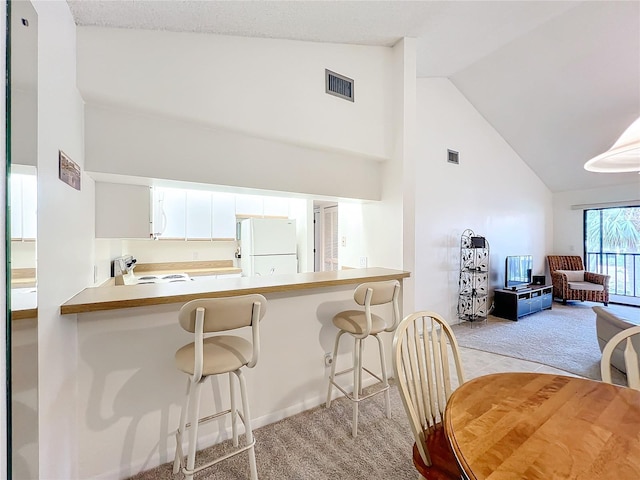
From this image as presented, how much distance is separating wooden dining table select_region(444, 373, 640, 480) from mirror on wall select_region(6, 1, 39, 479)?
138cm

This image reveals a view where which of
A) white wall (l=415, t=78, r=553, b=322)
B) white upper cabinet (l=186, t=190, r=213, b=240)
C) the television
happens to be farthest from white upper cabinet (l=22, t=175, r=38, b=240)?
the television

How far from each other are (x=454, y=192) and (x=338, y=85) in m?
2.95

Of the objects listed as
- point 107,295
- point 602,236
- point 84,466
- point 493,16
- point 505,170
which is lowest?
point 84,466

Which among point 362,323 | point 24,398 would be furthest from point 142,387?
point 362,323

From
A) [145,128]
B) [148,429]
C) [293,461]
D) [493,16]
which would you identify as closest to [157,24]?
[145,128]

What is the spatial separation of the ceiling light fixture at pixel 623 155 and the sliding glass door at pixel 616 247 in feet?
20.5

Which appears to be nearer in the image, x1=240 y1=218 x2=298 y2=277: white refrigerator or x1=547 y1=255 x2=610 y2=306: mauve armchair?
x1=240 y1=218 x2=298 y2=277: white refrigerator

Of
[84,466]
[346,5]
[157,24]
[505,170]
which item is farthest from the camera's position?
[505,170]

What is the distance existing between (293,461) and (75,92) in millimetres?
2485

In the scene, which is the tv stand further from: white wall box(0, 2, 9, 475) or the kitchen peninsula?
white wall box(0, 2, 9, 475)

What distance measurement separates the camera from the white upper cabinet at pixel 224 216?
445cm

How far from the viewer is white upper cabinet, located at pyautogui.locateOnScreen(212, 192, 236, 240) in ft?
14.6

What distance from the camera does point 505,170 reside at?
577 cm

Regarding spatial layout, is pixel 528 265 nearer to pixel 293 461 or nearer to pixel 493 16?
pixel 493 16
